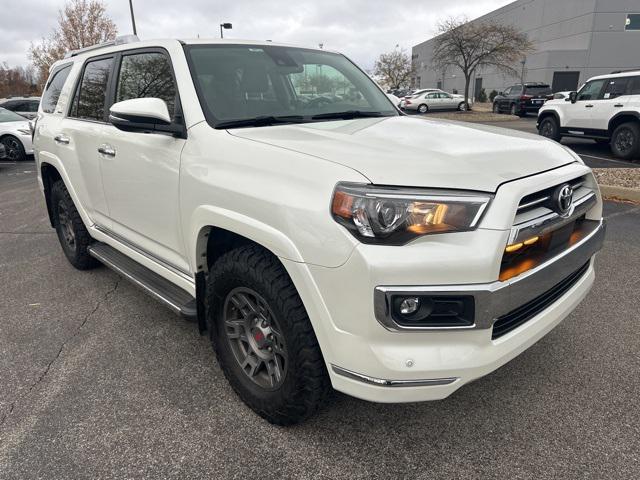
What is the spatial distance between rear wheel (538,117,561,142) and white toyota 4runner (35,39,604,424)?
36.5 ft

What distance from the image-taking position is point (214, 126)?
2.50 metres

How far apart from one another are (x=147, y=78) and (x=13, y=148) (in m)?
12.3

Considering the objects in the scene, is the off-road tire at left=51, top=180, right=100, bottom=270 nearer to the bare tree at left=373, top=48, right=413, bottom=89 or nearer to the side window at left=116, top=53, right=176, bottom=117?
the side window at left=116, top=53, right=176, bottom=117

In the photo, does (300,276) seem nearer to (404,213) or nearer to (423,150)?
(404,213)

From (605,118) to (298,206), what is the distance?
38.0 ft

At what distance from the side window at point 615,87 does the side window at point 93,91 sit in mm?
11240

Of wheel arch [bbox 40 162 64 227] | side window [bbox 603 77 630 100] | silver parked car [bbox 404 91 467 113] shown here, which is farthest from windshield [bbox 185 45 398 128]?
silver parked car [bbox 404 91 467 113]

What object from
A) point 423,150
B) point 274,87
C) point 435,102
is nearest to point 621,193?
point 274,87

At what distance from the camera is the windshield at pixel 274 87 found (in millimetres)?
2688

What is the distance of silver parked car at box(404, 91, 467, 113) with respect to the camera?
29.3 m

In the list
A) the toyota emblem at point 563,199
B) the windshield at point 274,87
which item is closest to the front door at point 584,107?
the windshield at point 274,87

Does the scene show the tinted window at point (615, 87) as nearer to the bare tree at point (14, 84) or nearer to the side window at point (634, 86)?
the side window at point (634, 86)

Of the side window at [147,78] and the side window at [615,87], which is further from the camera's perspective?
the side window at [615,87]

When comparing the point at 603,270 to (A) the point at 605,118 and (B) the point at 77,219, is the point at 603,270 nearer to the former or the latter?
(B) the point at 77,219
